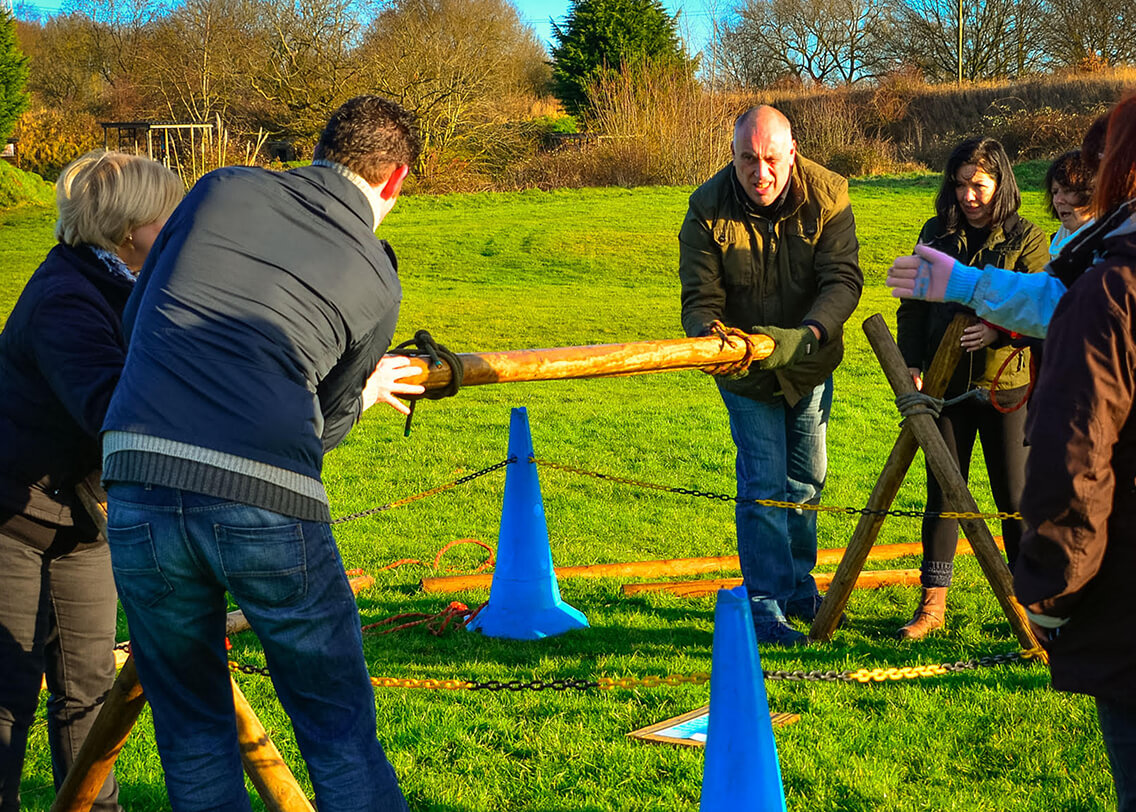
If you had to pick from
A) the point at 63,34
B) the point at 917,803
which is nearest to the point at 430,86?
the point at 63,34

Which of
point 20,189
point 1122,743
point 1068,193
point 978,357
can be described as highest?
point 20,189

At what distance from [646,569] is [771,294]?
2.08 meters

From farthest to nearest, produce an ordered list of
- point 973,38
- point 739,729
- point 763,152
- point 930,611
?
1. point 973,38
2. point 930,611
3. point 763,152
4. point 739,729

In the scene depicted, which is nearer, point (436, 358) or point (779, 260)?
point (436, 358)

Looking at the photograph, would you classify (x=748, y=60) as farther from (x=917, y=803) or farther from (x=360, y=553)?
(x=917, y=803)

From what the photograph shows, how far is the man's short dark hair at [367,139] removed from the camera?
2895 millimetres

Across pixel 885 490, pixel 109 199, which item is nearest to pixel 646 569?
pixel 885 490

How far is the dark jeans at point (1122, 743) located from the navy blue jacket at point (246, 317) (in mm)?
1843

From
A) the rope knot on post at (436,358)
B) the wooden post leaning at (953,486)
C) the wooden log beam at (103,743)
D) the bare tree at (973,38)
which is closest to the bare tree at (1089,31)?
the bare tree at (973,38)

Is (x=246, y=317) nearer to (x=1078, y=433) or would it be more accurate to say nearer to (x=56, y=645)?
(x=56, y=645)

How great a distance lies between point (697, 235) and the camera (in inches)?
215

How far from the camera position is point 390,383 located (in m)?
3.19

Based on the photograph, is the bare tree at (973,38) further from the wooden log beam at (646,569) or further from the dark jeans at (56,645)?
the dark jeans at (56,645)

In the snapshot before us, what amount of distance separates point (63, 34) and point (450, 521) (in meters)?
41.3
